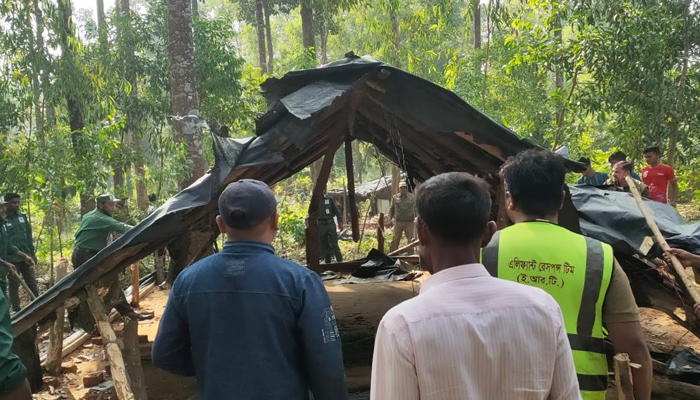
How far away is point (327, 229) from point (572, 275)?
392 inches

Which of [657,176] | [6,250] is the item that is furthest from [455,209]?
[6,250]

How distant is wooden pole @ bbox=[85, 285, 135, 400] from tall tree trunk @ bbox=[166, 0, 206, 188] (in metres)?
4.72

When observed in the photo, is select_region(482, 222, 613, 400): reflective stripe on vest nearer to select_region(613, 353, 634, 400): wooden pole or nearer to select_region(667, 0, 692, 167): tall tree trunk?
select_region(613, 353, 634, 400): wooden pole

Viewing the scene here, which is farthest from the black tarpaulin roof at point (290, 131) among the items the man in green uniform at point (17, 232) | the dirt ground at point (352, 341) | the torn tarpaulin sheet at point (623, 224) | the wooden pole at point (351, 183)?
the man in green uniform at point (17, 232)

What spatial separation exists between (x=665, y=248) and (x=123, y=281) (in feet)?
33.6

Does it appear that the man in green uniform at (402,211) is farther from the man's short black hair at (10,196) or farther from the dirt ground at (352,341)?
the man's short black hair at (10,196)

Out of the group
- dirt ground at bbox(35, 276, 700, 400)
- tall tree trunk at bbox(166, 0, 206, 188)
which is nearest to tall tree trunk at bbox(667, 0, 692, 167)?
Result: dirt ground at bbox(35, 276, 700, 400)

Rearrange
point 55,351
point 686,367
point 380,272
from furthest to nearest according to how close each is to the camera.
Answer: point 380,272, point 55,351, point 686,367

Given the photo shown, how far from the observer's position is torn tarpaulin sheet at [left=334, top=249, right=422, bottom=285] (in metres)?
9.27

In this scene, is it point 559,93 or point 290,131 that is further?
point 559,93

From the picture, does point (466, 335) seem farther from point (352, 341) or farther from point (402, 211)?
point (402, 211)

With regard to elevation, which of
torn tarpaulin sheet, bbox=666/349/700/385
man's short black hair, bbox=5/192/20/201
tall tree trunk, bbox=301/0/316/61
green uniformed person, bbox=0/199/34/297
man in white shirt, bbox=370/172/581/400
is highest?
tall tree trunk, bbox=301/0/316/61

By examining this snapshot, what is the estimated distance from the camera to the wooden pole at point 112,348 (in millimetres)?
3652

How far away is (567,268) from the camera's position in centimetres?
197
